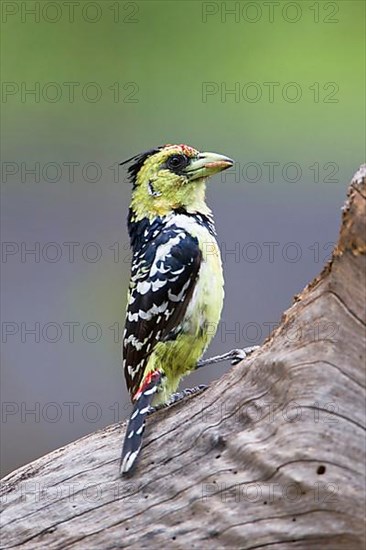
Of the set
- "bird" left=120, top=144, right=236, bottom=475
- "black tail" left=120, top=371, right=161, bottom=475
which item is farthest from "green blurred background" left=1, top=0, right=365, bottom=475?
"black tail" left=120, top=371, right=161, bottom=475

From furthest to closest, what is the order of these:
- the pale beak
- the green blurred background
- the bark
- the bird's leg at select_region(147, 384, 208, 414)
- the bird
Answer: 1. the green blurred background
2. the pale beak
3. the bird
4. the bird's leg at select_region(147, 384, 208, 414)
5. the bark

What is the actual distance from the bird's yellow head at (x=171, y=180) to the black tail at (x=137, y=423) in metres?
0.59

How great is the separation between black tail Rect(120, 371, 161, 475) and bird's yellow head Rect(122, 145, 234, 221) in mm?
589

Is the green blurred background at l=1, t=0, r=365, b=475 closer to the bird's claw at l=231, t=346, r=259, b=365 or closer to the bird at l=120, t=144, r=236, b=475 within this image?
the bird at l=120, t=144, r=236, b=475

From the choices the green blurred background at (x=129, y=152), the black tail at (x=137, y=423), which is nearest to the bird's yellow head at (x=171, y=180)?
the black tail at (x=137, y=423)

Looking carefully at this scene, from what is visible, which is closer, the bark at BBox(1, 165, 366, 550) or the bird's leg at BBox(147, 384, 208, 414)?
the bark at BBox(1, 165, 366, 550)

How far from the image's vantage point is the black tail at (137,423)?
7.68 feet

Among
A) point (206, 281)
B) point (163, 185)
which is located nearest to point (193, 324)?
point (206, 281)

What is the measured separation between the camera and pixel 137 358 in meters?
2.70

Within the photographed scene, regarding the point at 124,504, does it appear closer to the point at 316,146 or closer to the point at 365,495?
the point at 365,495

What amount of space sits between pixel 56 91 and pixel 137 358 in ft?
8.06

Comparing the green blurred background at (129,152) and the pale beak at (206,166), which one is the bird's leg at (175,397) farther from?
the green blurred background at (129,152)

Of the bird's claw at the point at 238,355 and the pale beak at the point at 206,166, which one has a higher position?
the pale beak at the point at 206,166

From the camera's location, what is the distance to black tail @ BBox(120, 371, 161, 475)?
2342 millimetres
